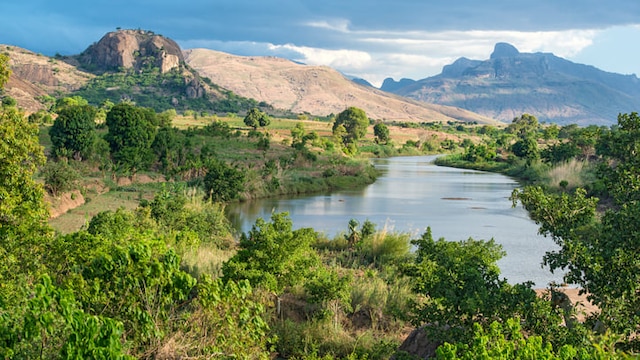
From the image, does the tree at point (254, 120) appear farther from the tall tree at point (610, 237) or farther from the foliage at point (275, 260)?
the tall tree at point (610, 237)

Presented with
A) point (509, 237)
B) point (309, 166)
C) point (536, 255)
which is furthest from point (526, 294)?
point (309, 166)

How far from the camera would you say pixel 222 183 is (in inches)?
1549

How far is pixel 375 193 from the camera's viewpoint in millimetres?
49406

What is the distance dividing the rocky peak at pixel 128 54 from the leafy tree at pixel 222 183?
14997cm

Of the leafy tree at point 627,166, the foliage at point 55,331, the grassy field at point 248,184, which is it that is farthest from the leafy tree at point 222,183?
the foliage at point 55,331

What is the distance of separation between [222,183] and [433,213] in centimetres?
1266

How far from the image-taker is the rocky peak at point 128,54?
18600 centimetres

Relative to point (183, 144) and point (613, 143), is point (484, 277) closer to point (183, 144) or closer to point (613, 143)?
point (613, 143)

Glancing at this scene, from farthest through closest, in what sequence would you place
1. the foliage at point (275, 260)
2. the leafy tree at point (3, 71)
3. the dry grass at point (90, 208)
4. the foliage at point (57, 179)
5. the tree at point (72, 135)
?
the tree at point (72, 135) → the foliage at point (57, 179) → the dry grass at point (90, 208) → the foliage at point (275, 260) → the leafy tree at point (3, 71)

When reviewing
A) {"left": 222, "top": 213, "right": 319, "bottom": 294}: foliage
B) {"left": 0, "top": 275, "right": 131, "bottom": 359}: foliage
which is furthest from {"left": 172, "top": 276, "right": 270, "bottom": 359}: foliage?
{"left": 222, "top": 213, "right": 319, "bottom": 294}: foliage

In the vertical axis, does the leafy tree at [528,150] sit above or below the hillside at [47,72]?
below

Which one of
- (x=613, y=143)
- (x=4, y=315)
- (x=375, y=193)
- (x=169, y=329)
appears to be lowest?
(x=375, y=193)

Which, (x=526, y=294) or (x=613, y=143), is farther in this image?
(x=613, y=143)

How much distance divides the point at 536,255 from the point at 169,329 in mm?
21265
